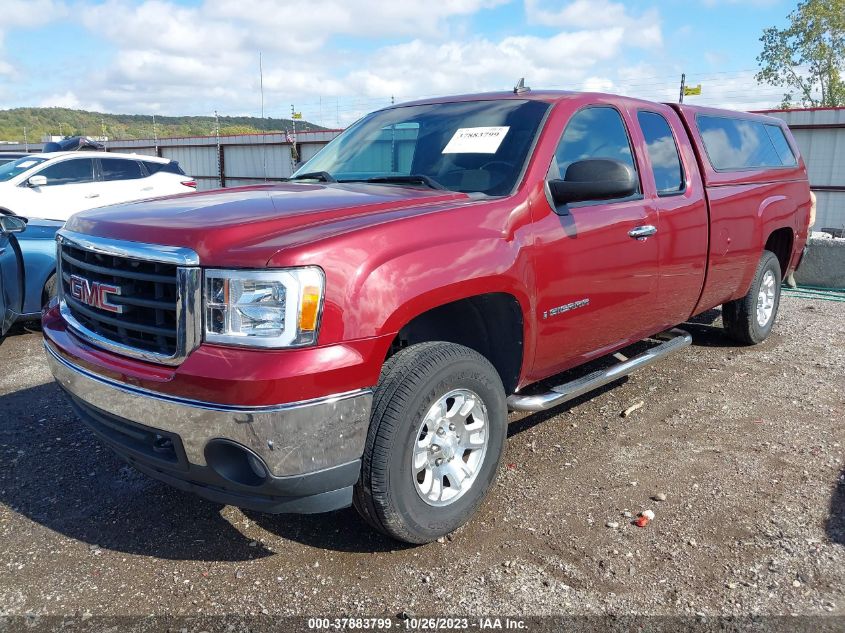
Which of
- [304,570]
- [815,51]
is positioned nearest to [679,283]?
[304,570]

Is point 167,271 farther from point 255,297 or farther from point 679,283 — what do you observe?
point 679,283

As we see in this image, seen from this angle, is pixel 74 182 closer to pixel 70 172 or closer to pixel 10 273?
pixel 70 172

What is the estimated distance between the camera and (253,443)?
2381 millimetres

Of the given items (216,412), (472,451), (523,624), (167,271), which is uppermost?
(167,271)

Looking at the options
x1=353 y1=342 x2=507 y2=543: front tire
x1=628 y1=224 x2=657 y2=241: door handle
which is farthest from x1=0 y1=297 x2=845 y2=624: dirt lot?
x1=628 y1=224 x2=657 y2=241: door handle

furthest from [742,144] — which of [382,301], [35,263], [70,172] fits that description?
[70,172]

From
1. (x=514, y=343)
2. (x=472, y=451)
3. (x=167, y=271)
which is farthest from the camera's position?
(x=514, y=343)

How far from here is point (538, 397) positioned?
346 centimetres

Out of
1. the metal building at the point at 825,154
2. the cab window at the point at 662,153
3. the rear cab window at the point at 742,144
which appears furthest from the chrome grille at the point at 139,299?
the metal building at the point at 825,154

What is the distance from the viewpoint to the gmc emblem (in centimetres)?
273

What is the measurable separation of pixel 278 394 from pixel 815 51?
144 feet

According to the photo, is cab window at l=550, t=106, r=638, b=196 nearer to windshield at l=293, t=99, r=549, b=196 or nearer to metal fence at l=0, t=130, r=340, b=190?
windshield at l=293, t=99, r=549, b=196

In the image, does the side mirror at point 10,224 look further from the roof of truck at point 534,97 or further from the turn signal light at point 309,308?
the turn signal light at point 309,308

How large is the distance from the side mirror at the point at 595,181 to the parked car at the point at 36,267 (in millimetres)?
4819
